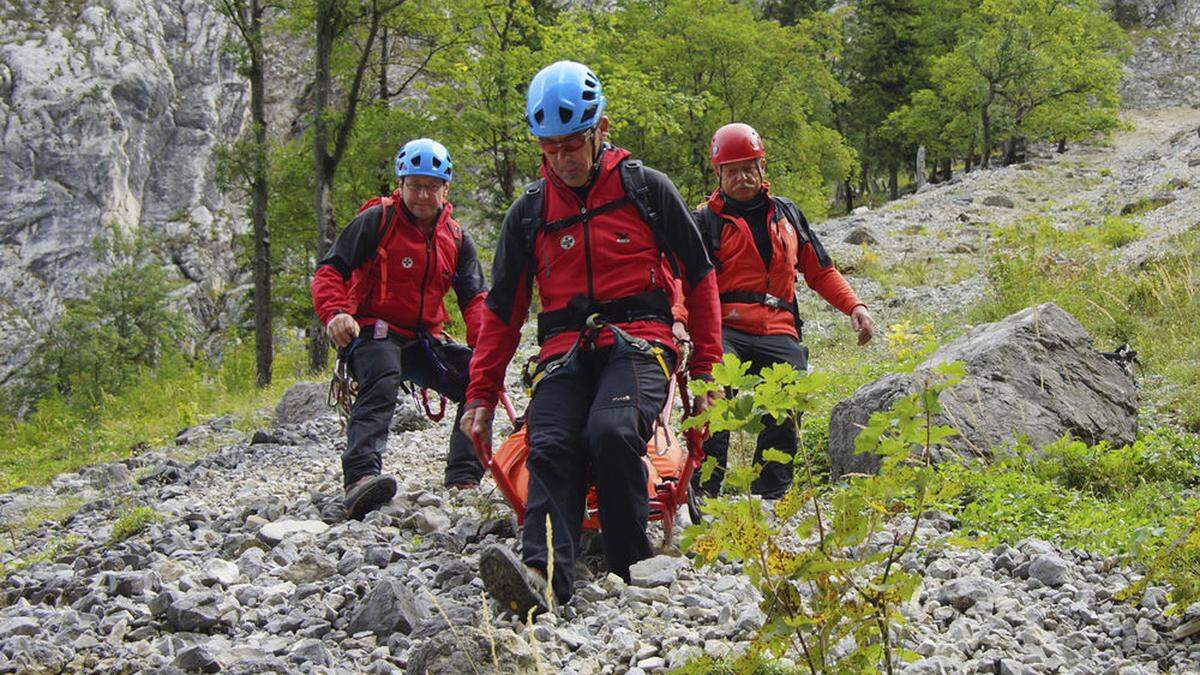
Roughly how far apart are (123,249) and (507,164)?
90.4 feet

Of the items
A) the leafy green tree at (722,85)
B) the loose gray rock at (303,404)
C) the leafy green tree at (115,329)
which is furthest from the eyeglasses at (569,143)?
the leafy green tree at (115,329)

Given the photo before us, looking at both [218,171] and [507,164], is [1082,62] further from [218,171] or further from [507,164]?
[218,171]

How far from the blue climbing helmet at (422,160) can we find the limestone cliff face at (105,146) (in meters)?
66.0

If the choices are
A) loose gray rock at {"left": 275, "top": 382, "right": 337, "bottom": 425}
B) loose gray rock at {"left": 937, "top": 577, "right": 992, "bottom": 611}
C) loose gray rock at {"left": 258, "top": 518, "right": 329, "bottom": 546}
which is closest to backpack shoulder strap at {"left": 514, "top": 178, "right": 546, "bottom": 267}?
loose gray rock at {"left": 258, "top": 518, "right": 329, "bottom": 546}

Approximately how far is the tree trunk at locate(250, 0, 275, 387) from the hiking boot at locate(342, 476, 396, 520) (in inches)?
561

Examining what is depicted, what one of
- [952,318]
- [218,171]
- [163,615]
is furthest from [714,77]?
[163,615]

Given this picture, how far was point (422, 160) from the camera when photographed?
24.0ft

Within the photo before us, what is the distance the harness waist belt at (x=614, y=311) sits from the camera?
5246mm

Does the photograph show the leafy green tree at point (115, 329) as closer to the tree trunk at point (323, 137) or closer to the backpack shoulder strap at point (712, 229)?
the tree trunk at point (323, 137)

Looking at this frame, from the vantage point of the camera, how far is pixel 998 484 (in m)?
5.61

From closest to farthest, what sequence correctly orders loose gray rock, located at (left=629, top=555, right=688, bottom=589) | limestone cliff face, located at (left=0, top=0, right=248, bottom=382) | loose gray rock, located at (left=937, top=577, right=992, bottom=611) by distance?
loose gray rock, located at (left=937, top=577, right=992, bottom=611) → loose gray rock, located at (left=629, top=555, right=688, bottom=589) → limestone cliff face, located at (left=0, top=0, right=248, bottom=382)

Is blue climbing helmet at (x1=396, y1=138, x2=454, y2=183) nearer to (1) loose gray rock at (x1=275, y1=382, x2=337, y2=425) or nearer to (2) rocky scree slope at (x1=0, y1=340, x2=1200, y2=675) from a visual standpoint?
(2) rocky scree slope at (x1=0, y1=340, x2=1200, y2=675)

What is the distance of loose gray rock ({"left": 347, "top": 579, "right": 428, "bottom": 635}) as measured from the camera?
14.3ft

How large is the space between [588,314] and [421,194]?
2.70m
